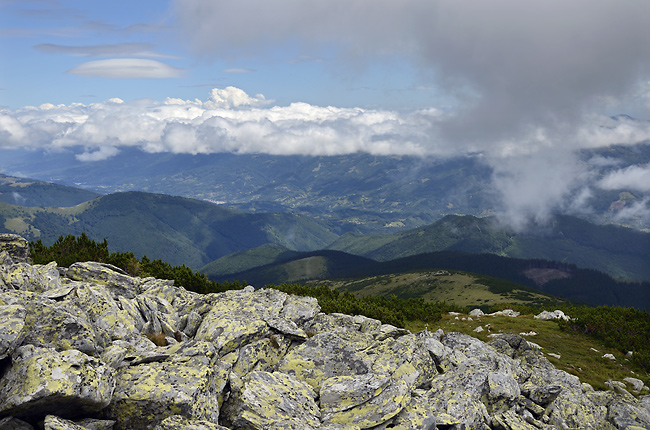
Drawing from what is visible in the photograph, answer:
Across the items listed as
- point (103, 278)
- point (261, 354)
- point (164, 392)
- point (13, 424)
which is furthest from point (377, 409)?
point (103, 278)

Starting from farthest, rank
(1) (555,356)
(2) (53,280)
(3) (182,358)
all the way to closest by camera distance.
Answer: (1) (555,356) → (2) (53,280) → (3) (182,358)

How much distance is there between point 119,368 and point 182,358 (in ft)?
9.71

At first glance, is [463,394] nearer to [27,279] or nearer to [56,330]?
[56,330]

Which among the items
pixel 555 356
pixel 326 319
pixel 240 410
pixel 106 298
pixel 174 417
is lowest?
pixel 555 356

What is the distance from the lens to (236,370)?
938 inches

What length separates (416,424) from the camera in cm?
2152

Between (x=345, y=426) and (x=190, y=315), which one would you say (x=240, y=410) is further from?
(x=190, y=315)

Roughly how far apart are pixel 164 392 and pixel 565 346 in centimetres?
5686

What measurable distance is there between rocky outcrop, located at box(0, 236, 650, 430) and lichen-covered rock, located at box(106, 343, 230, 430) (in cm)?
6

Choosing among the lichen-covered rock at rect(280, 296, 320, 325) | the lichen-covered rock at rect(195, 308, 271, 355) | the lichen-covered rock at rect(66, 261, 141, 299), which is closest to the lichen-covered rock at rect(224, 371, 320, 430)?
the lichen-covered rock at rect(195, 308, 271, 355)

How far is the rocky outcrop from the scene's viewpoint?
53.2ft

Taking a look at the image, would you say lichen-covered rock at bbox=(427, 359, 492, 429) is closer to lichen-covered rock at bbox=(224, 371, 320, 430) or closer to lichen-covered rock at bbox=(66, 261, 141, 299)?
lichen-covered rock at bbox=(224, 371, 320, 430)

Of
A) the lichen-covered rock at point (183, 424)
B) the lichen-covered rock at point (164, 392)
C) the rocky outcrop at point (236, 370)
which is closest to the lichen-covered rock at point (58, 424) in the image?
the rocky outcrop at point (236, 370)

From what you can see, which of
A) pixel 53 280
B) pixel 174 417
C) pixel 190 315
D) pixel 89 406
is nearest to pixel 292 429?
pixel 174 417
